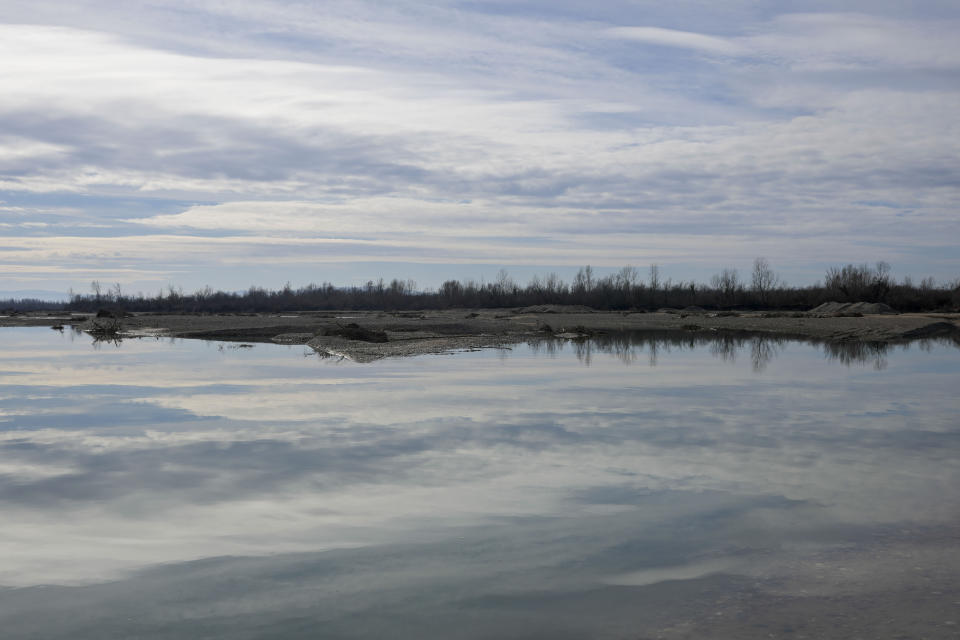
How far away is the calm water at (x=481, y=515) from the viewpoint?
18.7 feet

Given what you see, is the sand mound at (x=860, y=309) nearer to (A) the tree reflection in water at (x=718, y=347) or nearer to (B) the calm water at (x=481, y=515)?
(A) the tree reflection in water at (x=718, y=347)

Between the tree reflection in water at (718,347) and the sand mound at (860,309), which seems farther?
the sand mound at (860,309)

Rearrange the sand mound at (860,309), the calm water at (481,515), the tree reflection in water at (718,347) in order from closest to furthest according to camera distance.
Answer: the calm water at (481,515), the tree reflection in water at (718,347), the sand mound at (860,309)

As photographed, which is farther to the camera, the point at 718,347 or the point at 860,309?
the point at 860,309

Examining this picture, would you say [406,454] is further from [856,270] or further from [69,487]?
[856,270]

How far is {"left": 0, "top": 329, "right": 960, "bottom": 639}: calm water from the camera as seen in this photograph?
18.7 feet

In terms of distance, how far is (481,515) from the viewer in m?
8.00

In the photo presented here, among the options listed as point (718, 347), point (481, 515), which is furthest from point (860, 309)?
point (481, 515)

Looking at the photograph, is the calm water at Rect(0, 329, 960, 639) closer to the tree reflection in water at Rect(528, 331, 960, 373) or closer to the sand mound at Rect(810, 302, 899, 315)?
the tree reflection in water at Rect(528, 331, 960, 373)

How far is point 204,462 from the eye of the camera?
33.9 feet

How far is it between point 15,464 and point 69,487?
1672 millimetres

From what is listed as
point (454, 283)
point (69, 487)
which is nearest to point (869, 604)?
point (69, 487)

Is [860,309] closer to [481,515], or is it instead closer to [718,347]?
[718,347]

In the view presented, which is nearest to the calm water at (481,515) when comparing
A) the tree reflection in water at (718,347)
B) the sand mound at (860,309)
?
the tree reflection in water at (718,347)
